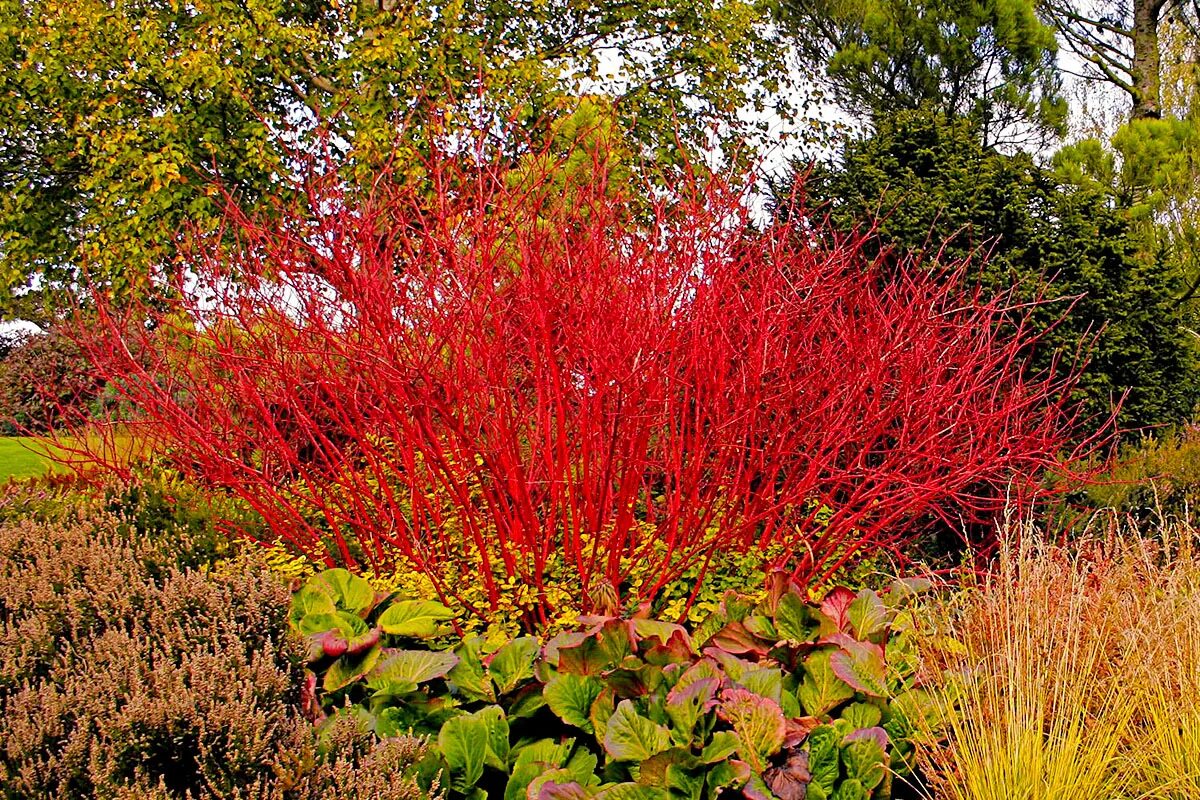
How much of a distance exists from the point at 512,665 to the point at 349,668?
0.48 m

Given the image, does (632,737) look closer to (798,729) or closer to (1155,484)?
(798,729)

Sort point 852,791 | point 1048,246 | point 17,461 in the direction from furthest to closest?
point 17,461 → point 1048,246 → point 852,791

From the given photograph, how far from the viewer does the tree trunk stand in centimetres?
1198

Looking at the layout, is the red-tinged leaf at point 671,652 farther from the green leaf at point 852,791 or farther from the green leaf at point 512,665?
the green leaf at point 852,791

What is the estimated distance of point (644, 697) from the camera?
2.75 meters

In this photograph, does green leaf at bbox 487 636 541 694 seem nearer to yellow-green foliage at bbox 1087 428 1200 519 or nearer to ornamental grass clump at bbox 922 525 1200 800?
ornamental grass clump at bbox 922 525 1200 800

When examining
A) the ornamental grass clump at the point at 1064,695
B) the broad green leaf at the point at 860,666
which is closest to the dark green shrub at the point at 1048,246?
the ornamental grass clump at the point at 1064,695

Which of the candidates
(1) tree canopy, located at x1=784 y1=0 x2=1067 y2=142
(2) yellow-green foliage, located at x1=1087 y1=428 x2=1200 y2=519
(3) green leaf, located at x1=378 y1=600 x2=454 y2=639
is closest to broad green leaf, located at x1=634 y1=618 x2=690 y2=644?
(3) green leaf, located at x1=378 y1=600 x2=454 y2=639

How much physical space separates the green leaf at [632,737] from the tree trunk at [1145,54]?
11992 millimetres

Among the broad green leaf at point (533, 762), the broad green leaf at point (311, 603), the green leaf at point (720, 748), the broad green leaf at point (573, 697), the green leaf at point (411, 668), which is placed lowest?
the broad green leaf at point (533, 762)

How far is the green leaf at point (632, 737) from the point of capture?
2.56 m

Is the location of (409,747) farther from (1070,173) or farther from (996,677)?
(1070,173)

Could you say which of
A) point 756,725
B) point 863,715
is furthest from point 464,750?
point 863,715

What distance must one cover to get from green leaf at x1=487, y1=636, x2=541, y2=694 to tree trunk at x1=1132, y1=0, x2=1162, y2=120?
1182 centimetres
